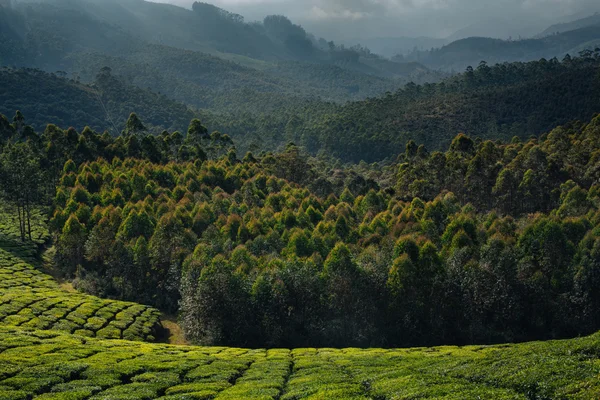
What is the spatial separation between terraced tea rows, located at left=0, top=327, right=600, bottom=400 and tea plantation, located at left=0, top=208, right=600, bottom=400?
2.3 inches

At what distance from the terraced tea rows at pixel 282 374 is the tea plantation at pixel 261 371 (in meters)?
0.06

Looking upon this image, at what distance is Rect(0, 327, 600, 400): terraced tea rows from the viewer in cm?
2295

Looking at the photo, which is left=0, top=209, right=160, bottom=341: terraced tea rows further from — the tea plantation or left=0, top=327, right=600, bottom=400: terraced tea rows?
left=0, top=327, right=600, bottom=400: terraced tea rows

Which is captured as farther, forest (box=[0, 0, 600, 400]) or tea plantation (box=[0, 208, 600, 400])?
forest (box=[0, 0, 600, 400])

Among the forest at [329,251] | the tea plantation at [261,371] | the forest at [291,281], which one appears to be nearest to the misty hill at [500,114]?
the forest at [291,281]

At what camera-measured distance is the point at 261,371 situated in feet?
111

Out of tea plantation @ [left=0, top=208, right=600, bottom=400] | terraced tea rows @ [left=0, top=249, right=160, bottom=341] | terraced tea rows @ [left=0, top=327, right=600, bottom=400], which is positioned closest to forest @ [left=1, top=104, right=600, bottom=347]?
terraced tea rows @ [left=0, top=249, right=160, bottom=341]

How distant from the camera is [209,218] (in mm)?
77688

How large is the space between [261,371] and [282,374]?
1.93 meters

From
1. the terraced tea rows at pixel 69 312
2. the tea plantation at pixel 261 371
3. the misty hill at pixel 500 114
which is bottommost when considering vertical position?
the terraced tea rows at pixel 69 312

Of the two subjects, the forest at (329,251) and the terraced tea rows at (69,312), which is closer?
the terraced tea rows at (69,312)

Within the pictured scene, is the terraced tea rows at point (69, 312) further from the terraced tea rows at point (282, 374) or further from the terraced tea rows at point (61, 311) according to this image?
the terraced tea rows at point (282, 374)

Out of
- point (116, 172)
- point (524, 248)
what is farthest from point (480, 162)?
point (116, 172)

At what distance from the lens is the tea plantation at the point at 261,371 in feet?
76.3
